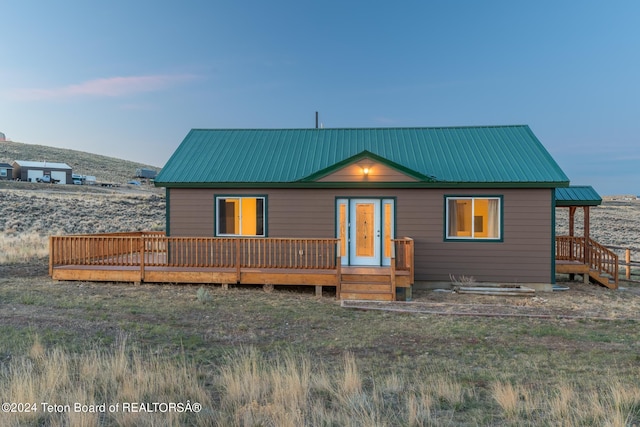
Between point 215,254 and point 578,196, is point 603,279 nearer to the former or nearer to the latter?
point 578,196

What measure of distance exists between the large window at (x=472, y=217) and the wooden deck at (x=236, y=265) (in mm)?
1705

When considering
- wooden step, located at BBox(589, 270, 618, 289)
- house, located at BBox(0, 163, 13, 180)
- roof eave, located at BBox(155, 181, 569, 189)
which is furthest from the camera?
house, located at BBox(0, 163, 13, 180)

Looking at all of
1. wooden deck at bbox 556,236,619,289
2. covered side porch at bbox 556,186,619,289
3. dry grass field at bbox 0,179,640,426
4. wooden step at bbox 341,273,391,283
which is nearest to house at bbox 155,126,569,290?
wooden step at bbox 341,273,391,283

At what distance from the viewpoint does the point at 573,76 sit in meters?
33.0

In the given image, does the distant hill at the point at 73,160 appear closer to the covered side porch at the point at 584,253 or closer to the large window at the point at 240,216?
the large window at the point at 240,216

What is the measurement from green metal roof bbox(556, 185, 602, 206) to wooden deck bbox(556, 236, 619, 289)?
1331 millimetres

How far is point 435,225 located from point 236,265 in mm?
5526

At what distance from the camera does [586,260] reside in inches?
535

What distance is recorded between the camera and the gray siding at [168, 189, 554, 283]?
39.0 ft

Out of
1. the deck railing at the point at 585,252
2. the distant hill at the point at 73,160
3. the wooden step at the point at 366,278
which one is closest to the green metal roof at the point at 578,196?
the deck railing at the point at 585,252

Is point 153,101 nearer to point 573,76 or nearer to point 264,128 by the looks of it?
point 264,128

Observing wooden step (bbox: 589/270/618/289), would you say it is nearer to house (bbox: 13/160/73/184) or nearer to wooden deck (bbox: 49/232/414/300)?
wooden deck (bbox: 49/232/414/300)

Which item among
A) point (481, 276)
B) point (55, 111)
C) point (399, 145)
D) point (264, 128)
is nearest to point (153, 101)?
point (55, 111)

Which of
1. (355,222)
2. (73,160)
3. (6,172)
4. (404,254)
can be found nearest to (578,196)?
(404,254)
